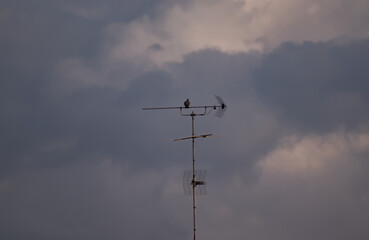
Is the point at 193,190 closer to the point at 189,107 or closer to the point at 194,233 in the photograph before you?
the point at 194,233

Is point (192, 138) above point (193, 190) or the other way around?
above

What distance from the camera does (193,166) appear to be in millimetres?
52188

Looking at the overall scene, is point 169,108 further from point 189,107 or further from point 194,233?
point 194,233

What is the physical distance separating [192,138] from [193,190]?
13.2 ft

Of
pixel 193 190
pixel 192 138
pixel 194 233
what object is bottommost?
pixel 194 233

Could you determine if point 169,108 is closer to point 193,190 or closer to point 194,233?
point 193,190

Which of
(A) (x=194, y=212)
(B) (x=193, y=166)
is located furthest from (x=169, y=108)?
(A) (x=194, y=212)

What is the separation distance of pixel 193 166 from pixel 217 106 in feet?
19.4

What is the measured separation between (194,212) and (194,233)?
1560mm

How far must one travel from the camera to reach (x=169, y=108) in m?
53.5

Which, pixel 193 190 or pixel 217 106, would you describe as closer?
pixel 193 190

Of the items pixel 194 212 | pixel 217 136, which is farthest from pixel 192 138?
pixel 194 212

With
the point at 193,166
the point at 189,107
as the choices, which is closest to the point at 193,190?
the point at 193,166

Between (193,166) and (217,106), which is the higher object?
(217,106)
